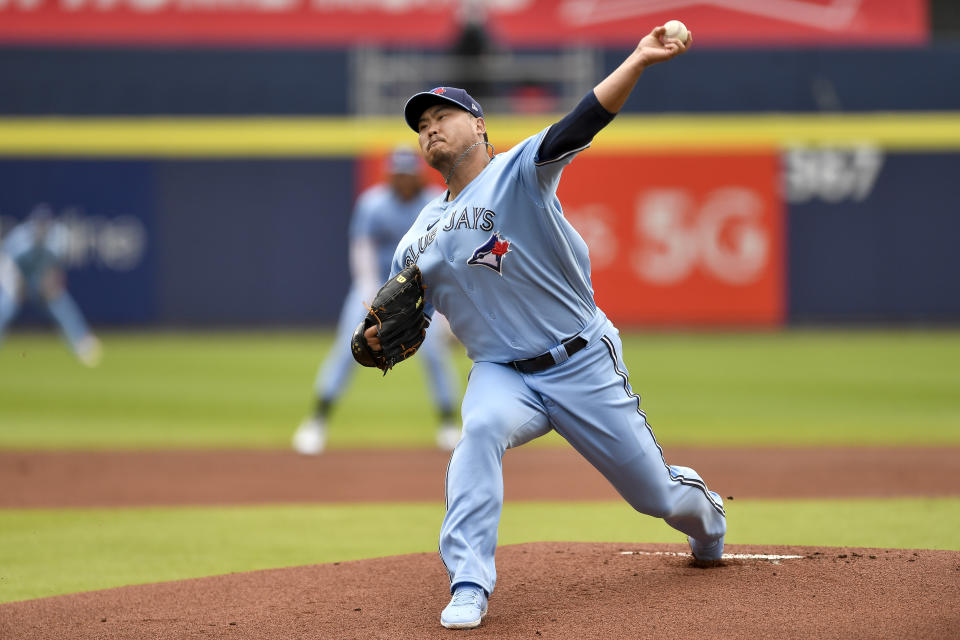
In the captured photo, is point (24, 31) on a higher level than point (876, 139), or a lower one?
higher

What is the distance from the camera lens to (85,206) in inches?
845

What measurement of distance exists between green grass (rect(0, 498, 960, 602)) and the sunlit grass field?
0.06ft

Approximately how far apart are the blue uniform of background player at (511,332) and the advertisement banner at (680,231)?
16.0 meters

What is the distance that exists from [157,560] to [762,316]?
16.3 metres

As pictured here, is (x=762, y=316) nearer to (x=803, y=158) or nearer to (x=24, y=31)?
(x=803, y=158)

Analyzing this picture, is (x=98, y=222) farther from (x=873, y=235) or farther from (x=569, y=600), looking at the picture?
(x=569, y=600)

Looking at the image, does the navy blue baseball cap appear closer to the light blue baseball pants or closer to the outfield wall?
the light blue baseball pants

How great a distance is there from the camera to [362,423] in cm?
1155

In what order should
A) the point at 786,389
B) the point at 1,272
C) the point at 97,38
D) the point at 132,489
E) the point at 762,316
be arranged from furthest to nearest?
the point at 97,38 < the point at 762,316 < the point at 1,272 < the point at 786,389 < the point at 132,489

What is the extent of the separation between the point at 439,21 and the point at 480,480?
21.2 metres

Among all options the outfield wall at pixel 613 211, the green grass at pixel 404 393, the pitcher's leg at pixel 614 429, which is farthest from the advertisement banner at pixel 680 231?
the pitcher's leg at pixel 614 429

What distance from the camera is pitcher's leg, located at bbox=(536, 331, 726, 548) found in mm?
4543

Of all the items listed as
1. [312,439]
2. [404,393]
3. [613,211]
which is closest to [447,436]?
[312,439]

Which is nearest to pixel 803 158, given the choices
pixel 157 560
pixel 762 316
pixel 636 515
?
pixel 762 316
